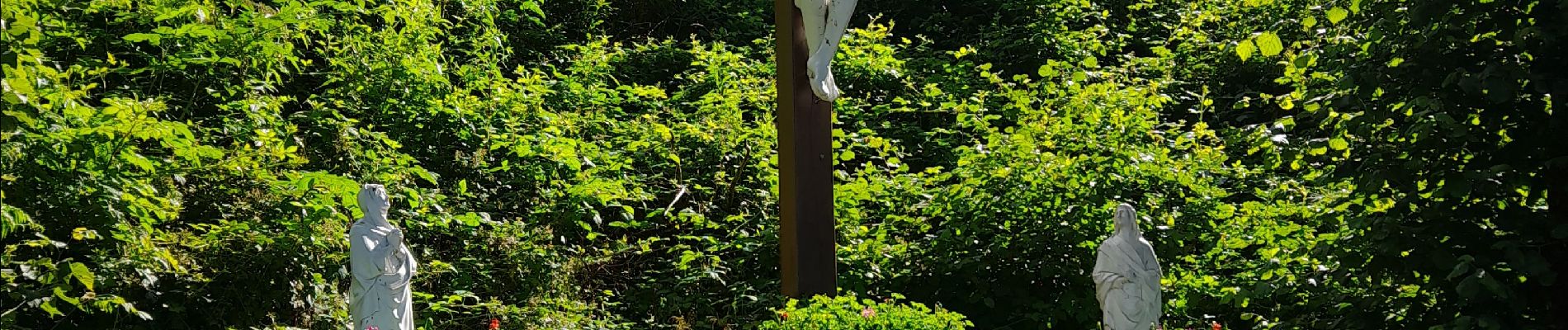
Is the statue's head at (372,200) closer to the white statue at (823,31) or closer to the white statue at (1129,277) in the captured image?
the white statue at (823,31)

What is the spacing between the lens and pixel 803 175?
5.54 metres

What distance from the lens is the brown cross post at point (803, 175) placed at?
18.1 feet

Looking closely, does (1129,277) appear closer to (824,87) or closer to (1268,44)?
(1268,44)

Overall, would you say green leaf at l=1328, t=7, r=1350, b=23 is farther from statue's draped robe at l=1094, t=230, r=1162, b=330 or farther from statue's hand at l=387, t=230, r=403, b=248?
statue's hand at l=387, t=230, r=403, b=248

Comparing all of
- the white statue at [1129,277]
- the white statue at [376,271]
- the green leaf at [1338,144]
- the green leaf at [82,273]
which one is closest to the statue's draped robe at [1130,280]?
the white statue at [1129,277]

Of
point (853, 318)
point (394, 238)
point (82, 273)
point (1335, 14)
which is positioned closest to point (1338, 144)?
point (1335, 14)

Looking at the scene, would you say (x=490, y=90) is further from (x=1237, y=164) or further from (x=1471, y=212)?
(x=1471, y=212)

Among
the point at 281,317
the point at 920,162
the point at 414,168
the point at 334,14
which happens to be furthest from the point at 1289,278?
the point at 334,14

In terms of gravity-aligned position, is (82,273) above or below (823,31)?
below

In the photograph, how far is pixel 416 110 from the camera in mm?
6973

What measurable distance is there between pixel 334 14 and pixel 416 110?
0.92m

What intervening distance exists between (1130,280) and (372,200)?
2.58 meters

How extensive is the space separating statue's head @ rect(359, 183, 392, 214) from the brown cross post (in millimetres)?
1545

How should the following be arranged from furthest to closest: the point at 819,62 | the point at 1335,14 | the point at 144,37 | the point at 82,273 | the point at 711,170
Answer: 1. the point at 711,170
2. the point at 144,37
3. the point at 819,62
4. the point at 1335,14
5. the point at 82,273
